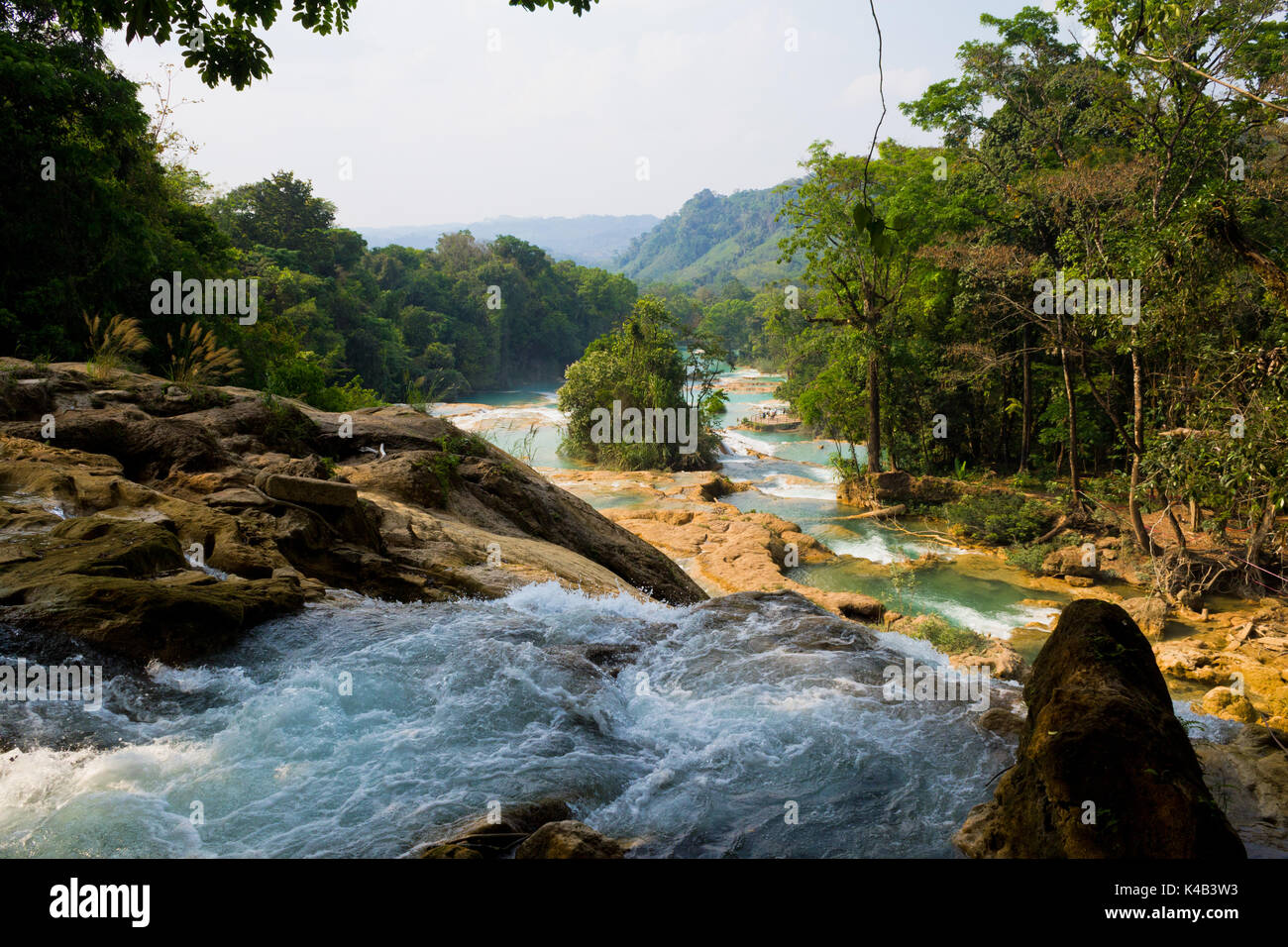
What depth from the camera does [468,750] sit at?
4.18 metres

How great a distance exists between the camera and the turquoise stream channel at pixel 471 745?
340 centimetres

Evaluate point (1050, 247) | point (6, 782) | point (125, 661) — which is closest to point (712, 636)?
point (125, 661)

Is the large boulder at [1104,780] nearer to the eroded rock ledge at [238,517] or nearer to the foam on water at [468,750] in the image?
the foam on water at [468,750]

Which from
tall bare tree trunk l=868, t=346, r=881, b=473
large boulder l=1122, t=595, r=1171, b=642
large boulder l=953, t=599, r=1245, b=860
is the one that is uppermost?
tall bare tree trunk l=868, t=346, r=881, b=473

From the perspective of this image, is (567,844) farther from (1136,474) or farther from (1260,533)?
(1136,474)

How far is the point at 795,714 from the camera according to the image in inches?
195

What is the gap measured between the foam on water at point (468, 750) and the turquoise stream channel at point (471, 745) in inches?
0.5

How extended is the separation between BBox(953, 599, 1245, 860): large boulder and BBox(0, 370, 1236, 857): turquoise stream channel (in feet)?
1.73

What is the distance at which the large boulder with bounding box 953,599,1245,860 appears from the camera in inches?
109

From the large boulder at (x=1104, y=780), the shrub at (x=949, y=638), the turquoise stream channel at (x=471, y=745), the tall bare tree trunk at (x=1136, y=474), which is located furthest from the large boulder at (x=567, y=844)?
the tall bare tree trunk at (x=1136, y=474)

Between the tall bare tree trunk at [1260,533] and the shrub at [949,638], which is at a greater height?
the tall bare tree trunk at [1260,533]

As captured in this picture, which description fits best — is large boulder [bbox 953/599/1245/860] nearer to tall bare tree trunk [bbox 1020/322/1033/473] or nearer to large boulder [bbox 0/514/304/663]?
large boulder [bbox 0/514/304/663]

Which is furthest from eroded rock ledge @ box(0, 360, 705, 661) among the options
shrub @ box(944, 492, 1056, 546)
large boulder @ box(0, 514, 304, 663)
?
shrub @ box(944, 492, 1056, 546)
